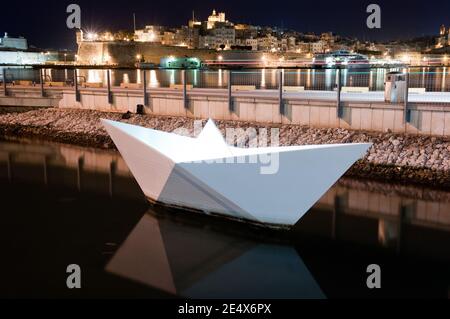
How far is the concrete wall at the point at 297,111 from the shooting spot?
1521 cm

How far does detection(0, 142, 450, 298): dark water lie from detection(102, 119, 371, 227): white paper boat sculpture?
0.51 m

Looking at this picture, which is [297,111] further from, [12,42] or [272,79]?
[12,42]

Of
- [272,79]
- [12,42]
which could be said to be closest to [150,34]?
[12,42]

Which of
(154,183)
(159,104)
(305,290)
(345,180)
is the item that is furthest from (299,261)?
(159,104)

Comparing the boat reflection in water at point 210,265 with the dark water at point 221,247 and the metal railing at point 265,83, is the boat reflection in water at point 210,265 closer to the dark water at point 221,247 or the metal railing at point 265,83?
the dark water at point 221,247

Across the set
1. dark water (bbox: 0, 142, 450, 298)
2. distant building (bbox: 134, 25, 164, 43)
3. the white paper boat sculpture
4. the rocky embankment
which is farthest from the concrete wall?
distant building (bbox: 134, 25, 164, 43)

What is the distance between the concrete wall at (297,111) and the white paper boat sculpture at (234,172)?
6010 mm

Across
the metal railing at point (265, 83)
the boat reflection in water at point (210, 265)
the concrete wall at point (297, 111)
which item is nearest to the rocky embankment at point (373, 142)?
the concrete wall at point (297, 111)

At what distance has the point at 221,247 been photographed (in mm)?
10641

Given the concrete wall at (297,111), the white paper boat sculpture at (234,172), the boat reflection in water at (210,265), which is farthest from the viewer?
the concrete wall at (297,111)

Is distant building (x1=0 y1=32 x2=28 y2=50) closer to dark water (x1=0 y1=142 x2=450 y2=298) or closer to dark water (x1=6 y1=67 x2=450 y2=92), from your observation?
dark water (x1=6 y1=67 x2=450 y2=92)

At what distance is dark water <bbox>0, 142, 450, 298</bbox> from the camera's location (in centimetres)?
909
